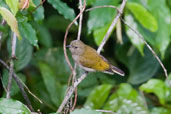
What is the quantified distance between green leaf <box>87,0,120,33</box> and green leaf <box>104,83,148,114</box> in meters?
0.65

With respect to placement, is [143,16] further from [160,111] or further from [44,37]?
[44,37]

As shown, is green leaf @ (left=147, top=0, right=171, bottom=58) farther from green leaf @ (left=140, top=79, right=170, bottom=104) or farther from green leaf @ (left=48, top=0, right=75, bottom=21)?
green leaf @ (left=48, top=0, right=75, bottom=21)

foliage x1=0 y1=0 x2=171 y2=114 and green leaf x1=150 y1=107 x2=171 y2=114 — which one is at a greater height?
foliage x1=0 y1=0 x2=171 y2=114

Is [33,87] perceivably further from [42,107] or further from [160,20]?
[160,20]

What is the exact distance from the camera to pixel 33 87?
4094 millimetres

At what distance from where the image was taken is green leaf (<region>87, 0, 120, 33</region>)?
319 cm

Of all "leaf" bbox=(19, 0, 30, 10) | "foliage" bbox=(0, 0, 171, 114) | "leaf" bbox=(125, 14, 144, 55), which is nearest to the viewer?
"leaf" bbox=(19, 0, 30, 10)

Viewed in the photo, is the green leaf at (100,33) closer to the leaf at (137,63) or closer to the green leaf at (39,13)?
the green leaf at (39,13)

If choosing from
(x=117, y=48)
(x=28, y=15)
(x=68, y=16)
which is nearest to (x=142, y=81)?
(x=117, y=48)

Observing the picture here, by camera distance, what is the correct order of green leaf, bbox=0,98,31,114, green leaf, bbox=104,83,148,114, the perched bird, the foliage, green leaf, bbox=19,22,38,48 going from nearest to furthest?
green leaf, bbox=0,98,31,114 < green leaf, bbox=19,22,38,48 < the foliage < green leaf, bbox=104,83,148,114 < the perched bird

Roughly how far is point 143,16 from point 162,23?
228 mm

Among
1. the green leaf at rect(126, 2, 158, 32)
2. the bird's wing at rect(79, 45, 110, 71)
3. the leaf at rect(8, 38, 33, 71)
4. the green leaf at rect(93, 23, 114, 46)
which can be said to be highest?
the green leaf at rect(126, 2, 158, 32)

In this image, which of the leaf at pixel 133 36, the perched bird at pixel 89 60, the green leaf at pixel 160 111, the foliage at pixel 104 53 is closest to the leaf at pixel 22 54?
the foliage at pixel 104 53

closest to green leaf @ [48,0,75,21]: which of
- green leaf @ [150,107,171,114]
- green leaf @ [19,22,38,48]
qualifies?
green leaf @ [19,22,38,48]
